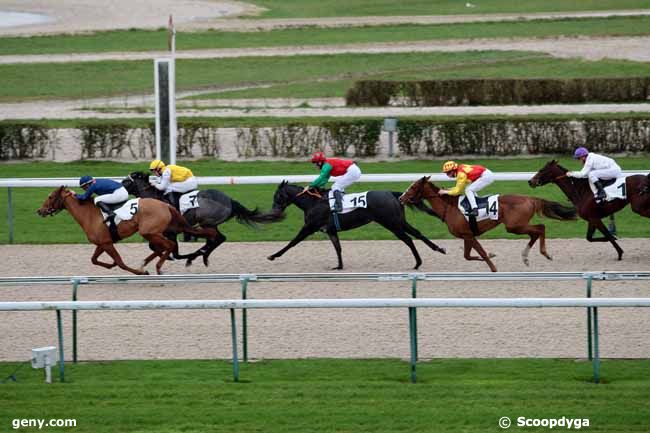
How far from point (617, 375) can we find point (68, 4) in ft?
124

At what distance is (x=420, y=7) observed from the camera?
42.1m

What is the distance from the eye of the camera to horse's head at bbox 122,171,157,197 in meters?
12.6

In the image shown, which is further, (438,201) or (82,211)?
(438,201)

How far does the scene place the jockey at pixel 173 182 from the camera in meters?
12.6

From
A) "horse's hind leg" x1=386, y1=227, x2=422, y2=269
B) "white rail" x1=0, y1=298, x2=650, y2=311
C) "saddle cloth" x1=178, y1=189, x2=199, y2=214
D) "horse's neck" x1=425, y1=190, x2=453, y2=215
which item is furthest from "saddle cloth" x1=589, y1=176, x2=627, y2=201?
"white rail" x1=0, y1=298, x2=650, y2=311

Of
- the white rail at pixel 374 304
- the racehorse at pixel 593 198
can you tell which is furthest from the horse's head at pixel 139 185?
the white rail at pixel 374 304

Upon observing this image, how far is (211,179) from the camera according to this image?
13.8 meters

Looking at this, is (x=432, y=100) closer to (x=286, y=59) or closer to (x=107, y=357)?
(x=286, y=59)

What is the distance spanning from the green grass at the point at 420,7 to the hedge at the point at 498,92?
15.9 metres

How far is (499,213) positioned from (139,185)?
11.7 feet

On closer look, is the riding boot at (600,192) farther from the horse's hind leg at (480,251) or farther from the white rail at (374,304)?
the white rail at (374,304)

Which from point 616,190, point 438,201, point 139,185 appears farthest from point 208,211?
point 616,190

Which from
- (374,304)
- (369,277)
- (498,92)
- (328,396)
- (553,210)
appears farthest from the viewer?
(498,92)

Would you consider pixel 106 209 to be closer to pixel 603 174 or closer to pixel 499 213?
pixel 499 213
